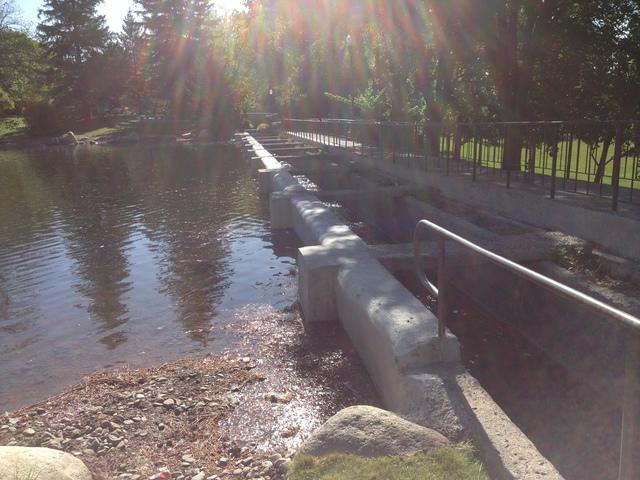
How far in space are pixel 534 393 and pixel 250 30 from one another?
40987 mm

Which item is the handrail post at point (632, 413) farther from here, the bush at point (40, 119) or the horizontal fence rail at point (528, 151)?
the bush at point (40, 119)

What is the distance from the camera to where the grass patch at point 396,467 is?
2.94m

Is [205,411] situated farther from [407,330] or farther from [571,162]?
[571,162]

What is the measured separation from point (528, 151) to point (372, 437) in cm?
920

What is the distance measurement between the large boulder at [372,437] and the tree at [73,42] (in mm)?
70475

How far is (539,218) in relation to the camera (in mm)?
8812

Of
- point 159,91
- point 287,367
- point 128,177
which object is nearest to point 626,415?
point 287,367

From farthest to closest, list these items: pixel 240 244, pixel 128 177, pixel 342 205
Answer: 1. pixel 128 177
2. pixel 342 205
3. pixel 240 244

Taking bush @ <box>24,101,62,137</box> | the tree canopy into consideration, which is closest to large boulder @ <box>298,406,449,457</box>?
the tree canopy

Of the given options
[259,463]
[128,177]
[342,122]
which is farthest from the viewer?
[128,177]

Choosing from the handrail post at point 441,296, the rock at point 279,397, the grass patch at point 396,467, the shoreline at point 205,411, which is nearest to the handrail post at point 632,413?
the grass patch at point 396,467

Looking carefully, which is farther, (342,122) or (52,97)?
(52,97)

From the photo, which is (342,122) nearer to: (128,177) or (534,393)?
(128,177)

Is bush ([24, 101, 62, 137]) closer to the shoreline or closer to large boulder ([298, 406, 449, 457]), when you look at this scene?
the shoreline
